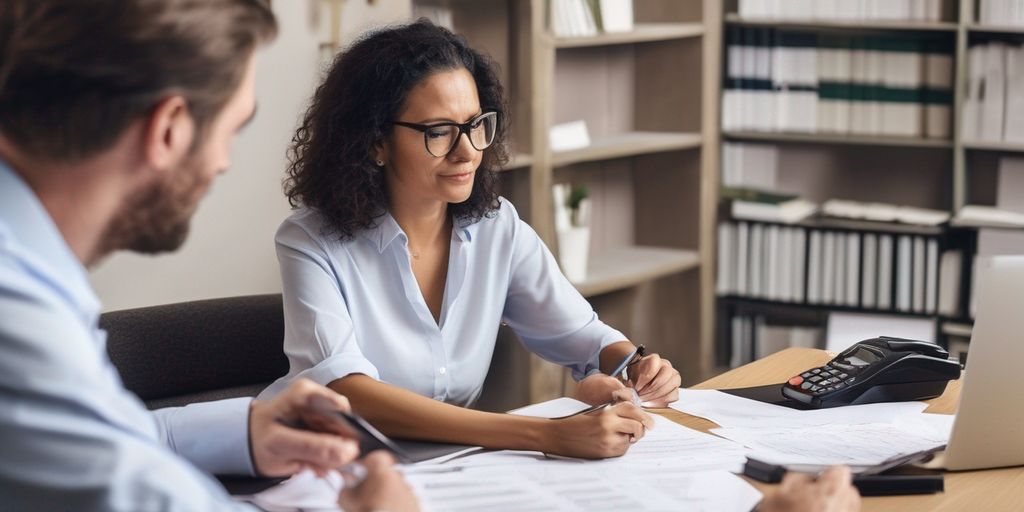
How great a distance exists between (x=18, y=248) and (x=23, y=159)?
0.11 meters

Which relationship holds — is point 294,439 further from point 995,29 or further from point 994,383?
point 995,29

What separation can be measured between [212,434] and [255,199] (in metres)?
1.59

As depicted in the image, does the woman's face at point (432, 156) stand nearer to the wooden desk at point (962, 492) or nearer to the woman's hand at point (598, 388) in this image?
the woman's hand at point (598, 388)

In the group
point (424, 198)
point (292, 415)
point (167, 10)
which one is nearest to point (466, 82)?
point (424, 198)

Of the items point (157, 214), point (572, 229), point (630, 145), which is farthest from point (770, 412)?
point (630, 145)

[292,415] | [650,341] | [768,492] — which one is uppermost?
[292,415]

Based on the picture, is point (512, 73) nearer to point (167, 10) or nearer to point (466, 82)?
point (466, 82)

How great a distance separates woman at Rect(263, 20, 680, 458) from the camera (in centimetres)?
183

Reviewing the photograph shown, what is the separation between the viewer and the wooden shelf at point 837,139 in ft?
12.4

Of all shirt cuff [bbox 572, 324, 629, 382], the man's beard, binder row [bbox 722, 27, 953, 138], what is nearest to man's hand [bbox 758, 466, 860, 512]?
the man's beard

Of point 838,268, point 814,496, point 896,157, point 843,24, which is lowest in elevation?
point 838,268

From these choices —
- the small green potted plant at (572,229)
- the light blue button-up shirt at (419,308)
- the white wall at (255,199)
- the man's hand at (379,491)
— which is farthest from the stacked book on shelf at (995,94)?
→ the man's hand at (379,491)

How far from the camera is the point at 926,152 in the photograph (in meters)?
4.00

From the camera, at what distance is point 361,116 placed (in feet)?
6.50
